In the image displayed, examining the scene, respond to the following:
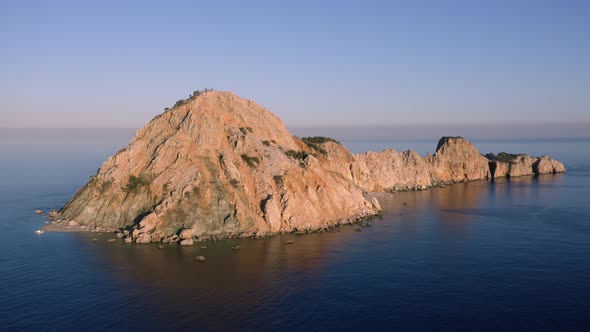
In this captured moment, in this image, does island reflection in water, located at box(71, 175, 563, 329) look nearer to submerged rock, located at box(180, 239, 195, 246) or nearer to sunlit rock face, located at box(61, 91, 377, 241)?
submerged rock, located at box(180, 239, 195, 246)

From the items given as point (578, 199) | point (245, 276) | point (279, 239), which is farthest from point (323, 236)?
point (578, 199)

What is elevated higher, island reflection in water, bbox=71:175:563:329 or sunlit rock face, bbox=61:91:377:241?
sunlit rock face, bbox=61:91:377:241

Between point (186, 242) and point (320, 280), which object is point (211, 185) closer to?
point (186, 242)

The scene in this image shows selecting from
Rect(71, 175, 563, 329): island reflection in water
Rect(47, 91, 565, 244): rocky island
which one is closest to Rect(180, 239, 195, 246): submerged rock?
Rect(47, 91, 565, 244): rocky island

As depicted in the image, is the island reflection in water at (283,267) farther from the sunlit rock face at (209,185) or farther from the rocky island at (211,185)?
the sunlit rock face at (209,185)

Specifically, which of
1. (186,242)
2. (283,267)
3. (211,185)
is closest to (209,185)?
(211,185)

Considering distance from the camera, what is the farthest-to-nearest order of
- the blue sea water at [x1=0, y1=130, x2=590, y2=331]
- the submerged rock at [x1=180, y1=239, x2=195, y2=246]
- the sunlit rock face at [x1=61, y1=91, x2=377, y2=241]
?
the sunlit rock face at [x1=61, y1=91, x2=377, y2=241]
the submerged rock at [x1=180, y1=239, x2=195, y2=246]
the blue sea water at [x1=0, y1=130, x2=590, y2=331]

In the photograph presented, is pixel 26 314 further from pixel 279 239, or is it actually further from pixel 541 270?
pixel 541 270
